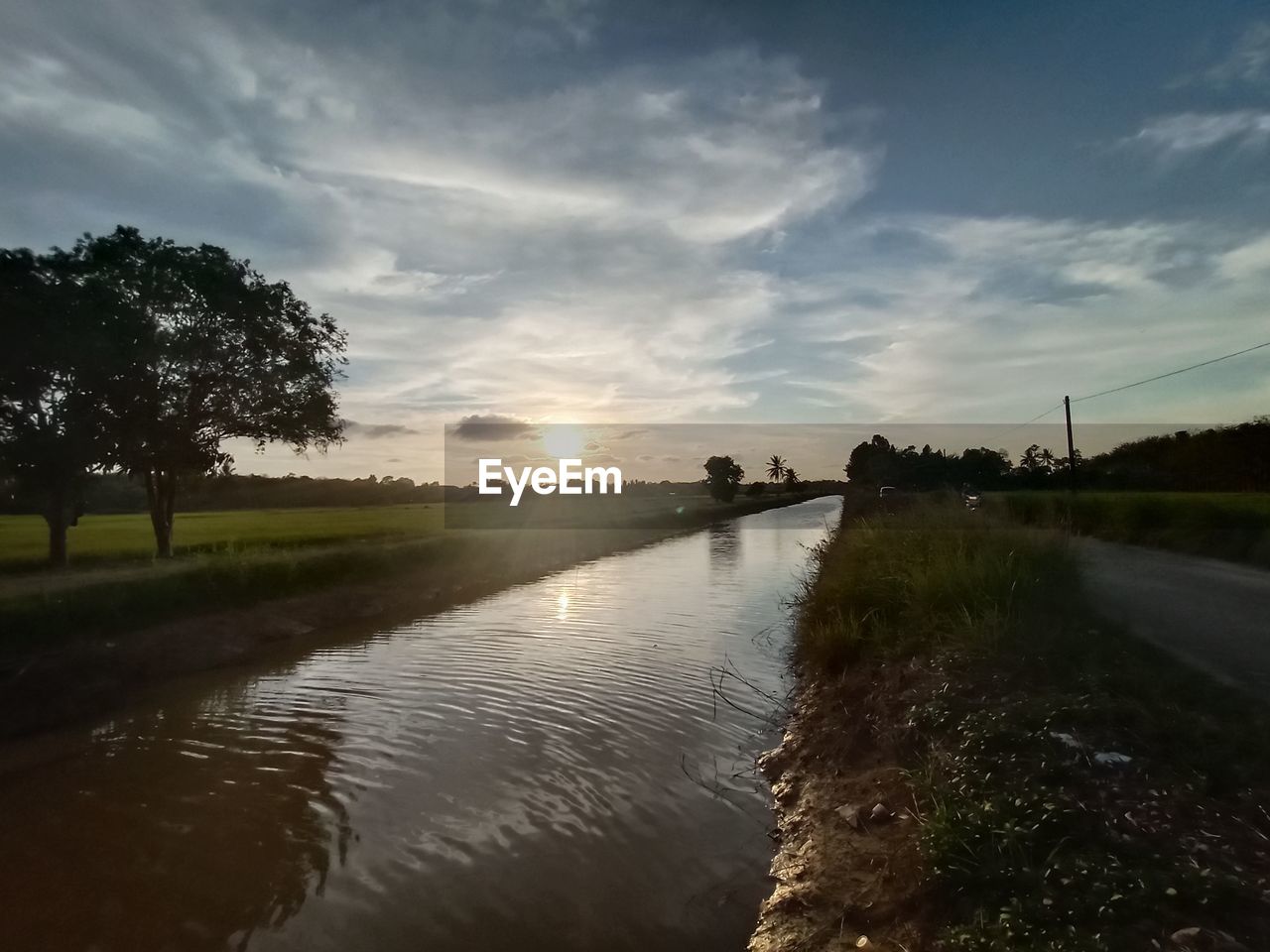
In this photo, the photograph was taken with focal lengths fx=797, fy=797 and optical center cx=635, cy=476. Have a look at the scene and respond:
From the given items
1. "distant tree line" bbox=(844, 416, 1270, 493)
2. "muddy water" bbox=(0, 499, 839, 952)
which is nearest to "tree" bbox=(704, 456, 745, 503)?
"distant tree line" bbox=(844, 416, 1270, 493)

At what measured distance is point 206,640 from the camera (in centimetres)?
1673

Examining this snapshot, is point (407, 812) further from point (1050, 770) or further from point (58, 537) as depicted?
point (58, 537)

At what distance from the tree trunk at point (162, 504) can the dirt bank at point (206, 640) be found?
265 inches

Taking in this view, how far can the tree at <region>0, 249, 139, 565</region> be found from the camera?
68.4ft

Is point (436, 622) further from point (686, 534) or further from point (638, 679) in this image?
point (686, 534)

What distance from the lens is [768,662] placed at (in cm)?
1480

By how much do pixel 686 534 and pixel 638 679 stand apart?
1738 inches

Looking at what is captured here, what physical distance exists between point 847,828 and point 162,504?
999 inches

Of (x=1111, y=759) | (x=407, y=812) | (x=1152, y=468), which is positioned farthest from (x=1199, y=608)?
(x=1152, y=468)

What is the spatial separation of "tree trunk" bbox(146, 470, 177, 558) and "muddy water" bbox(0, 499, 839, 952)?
12.1m

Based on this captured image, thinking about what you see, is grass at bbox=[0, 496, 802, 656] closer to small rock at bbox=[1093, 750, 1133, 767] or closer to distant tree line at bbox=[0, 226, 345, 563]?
distant tree line at bbox=[0, 226, 345, 563]

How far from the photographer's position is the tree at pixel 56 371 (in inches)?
821

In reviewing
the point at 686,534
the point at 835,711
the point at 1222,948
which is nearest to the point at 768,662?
the point at 835,711

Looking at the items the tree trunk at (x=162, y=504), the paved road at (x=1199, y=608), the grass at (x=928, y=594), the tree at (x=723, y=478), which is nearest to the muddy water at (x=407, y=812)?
the grass at (x=928, y=594)
